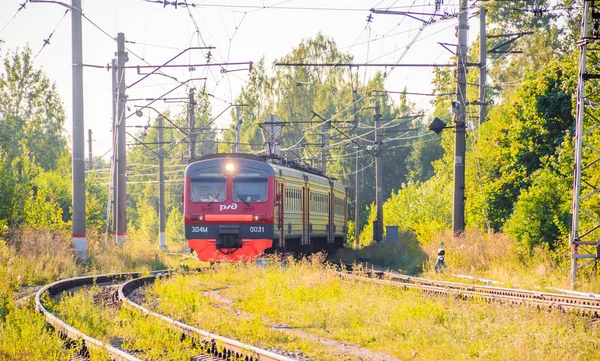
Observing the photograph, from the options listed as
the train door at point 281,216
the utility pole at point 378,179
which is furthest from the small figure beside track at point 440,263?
the utility pole at point 378,179

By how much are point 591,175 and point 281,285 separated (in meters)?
7.72

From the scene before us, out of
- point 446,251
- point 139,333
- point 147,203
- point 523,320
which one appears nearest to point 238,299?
point 139,333

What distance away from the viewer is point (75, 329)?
1041 cm

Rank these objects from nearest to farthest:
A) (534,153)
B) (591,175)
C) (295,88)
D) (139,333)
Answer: (139,333)
(591,175)
(534,153)
(295,88)

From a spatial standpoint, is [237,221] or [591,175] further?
[237,221]

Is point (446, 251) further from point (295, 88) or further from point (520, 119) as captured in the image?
point (295, 88)

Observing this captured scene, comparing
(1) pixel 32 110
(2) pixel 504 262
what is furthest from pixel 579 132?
Answer: (1) pixel 32 110

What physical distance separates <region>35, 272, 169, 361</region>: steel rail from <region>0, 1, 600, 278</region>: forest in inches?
145

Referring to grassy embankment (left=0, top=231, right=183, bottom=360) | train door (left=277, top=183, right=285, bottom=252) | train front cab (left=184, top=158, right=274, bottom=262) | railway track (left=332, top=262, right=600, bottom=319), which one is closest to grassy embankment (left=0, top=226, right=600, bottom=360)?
A: grassy embankment (left=0, top=231, right=183, bottom=360)

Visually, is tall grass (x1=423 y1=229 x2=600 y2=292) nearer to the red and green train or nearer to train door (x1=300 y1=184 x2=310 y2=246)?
train door (x1=300 y1=184 x2=310 y2=246)

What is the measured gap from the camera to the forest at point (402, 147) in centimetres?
2344

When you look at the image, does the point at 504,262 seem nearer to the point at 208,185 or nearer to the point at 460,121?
the point at 460,121

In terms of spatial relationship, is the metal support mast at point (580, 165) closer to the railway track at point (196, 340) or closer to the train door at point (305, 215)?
the railway track at point (196, 340)

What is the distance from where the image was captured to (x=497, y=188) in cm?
2752
